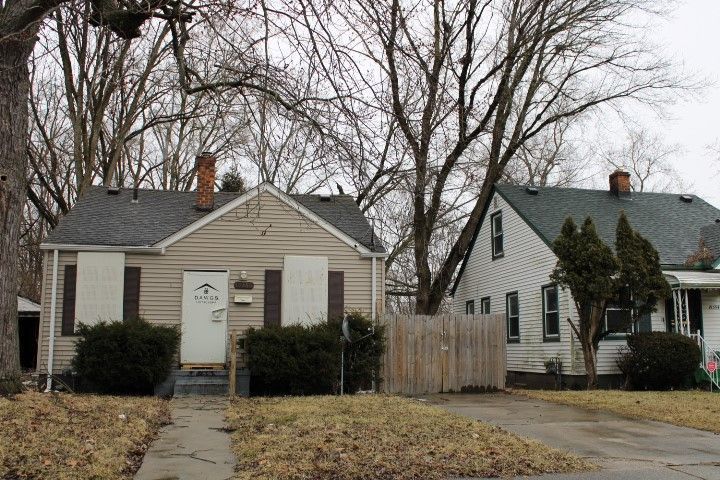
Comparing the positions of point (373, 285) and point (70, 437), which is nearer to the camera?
point (70, 437)

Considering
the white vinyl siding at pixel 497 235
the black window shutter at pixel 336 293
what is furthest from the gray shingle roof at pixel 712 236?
the black window shutter at pixel 336 293

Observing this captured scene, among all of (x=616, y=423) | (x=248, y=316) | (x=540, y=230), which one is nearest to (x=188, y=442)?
(x=616, y=423)

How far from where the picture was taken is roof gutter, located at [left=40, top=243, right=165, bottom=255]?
1473cm

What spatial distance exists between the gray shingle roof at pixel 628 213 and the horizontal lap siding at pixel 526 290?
479 millimetres

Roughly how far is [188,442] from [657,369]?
1153 cm

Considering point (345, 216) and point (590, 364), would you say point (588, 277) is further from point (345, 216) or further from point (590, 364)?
point (345, 216)

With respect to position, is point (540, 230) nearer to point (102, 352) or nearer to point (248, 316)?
point (248, 316)

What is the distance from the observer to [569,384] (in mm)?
17078

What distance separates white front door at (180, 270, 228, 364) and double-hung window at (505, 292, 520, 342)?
907cm

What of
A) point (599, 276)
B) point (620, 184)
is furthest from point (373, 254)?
point (620, 184)

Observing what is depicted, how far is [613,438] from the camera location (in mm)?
8602

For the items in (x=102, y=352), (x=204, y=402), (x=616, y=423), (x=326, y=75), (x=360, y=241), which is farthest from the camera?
(x=360, y=241)

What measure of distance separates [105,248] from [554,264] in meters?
10.8

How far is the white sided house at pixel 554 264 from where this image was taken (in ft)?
56.1
